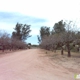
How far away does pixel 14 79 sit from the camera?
991 cm

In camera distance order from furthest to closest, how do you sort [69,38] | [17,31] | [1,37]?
[17,31] → [1,37] → [69,38]

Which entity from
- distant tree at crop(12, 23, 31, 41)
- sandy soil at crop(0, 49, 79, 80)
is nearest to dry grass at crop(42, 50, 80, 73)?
sandy soil at crop(0, 49, 79, 80)

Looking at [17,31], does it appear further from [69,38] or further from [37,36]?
[69,38]

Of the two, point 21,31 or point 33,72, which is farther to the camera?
point 21,31

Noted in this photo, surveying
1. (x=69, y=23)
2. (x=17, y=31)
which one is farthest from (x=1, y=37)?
(x=17, y=31)

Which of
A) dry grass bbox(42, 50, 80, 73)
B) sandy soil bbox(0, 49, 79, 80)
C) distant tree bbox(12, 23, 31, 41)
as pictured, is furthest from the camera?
distant tree bbox(12, 23, 31, 41)

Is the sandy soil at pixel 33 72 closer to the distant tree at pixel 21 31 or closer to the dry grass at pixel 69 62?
the dry grass at pixel 69 62

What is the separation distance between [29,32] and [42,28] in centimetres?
687

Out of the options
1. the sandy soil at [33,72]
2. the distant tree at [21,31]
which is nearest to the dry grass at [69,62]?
the sandy soil at [33,72]

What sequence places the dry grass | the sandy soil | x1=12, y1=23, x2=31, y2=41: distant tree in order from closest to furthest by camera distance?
the sandy soil, the dry grass, x1=12, y1=23, x2=31, y2=41: distant tree

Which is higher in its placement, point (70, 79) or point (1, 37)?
point (1, 37)

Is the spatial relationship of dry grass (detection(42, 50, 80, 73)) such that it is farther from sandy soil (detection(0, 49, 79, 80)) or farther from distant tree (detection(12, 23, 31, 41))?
distant tree (detection(12, 23, 31, 41))

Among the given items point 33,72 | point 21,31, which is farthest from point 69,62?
point 21,31

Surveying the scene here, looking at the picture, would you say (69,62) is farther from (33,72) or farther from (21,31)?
(21,31)
